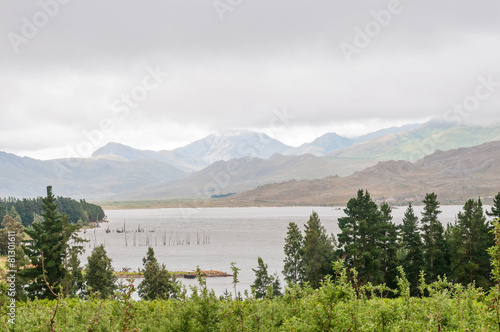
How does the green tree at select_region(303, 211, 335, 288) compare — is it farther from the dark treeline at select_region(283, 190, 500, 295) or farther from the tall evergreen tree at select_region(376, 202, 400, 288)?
the tall evergreen tree at select_region(376, 202, 400, 288)

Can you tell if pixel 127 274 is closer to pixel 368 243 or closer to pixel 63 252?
pixel 63 252

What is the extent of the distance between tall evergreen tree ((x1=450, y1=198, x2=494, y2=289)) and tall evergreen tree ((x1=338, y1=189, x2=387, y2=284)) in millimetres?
7660

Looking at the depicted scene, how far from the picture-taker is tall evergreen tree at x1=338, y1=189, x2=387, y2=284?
4412 centimetres

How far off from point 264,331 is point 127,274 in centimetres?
8663

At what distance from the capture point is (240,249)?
409ft

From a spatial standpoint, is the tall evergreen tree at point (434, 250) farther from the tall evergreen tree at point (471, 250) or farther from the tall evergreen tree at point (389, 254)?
the tall evergreen tree at point (389, 254)

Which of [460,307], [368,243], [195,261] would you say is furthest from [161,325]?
[195,261]

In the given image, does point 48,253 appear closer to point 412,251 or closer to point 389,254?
point 389,254

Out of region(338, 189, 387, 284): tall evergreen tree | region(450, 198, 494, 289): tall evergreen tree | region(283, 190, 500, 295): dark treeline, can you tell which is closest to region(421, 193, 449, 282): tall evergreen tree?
region(283, 190, 500, 295): dark treeline

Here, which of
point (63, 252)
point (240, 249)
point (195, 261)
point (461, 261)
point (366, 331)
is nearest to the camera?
point (366, 331)

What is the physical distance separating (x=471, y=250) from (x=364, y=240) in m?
11.0

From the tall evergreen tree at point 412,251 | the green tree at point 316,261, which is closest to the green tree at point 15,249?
the green tree at point 316,261

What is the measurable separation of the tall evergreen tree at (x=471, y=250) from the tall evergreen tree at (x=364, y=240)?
7660 mm

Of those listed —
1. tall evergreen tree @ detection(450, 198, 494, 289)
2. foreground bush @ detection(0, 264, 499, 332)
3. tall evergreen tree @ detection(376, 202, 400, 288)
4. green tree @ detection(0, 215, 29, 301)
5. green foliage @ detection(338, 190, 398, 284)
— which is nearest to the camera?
foreground bush @ detection(0, 264, 499, 332)
